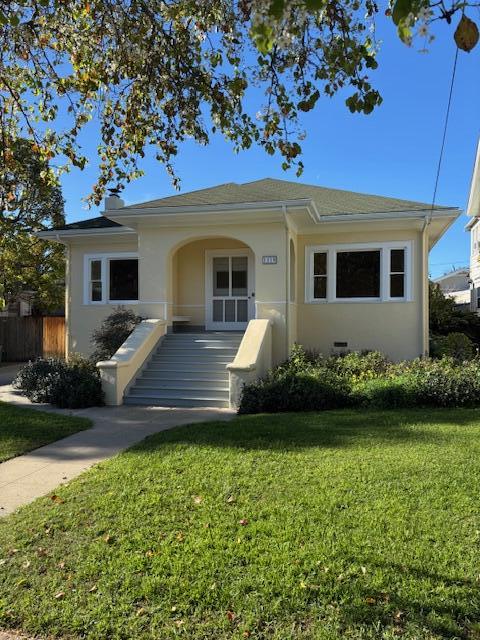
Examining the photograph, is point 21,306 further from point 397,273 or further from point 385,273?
point 397,273

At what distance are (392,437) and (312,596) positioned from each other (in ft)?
12.8

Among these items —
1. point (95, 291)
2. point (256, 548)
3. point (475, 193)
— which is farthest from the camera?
point (95, 291)

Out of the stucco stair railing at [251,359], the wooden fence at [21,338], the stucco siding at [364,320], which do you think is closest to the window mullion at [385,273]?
the stucco siding at [364,320]

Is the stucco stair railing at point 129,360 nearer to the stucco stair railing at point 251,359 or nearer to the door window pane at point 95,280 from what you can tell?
the stucco stair railing at point 251,359

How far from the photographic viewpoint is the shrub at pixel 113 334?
1215cm

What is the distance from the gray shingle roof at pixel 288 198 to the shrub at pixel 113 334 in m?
2.74

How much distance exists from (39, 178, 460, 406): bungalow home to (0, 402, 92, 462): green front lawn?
5.55ft

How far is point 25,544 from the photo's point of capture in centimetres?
391

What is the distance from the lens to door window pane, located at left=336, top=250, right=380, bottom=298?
13188mm

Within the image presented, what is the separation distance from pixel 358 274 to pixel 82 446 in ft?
28.8

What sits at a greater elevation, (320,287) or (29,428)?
(320,287)

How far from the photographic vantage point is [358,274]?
13.3m

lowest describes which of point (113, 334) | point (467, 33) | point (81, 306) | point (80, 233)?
point (113, 334)

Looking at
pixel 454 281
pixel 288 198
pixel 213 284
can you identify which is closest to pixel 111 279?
pixel 213 284
